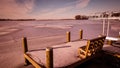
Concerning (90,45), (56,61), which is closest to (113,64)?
(90,45)

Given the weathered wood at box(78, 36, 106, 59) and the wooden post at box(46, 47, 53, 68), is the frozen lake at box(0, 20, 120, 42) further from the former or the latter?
the wooden post at box(46, 47, 53, 68)

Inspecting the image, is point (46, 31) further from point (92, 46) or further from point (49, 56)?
point (49, 56)

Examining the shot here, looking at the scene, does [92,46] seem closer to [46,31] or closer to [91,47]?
[91,47]

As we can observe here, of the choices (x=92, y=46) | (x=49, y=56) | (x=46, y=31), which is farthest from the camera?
(x=46, y=31)

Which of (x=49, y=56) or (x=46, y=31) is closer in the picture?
(x=49, y=56)

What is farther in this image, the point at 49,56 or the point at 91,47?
the point at 91,47

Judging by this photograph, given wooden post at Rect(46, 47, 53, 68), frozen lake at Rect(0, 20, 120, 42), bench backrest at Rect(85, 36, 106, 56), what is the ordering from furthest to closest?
frozen lake at Rect(0, 20, 120, 42) < bench backrest at Rect(85, 36, 106, 56) < wooden post at Rect(46, 47, 53, 68)

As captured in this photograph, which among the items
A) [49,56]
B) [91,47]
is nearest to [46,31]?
[91,47]

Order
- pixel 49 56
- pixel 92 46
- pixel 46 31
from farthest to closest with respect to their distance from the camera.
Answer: pixel 46 31 → pixel 92 46 → pixel 49 56

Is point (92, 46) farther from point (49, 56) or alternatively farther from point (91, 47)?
point (49, 56)

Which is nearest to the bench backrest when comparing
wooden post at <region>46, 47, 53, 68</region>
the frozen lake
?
wooden post at <region>46, 47, 53, 68</region>

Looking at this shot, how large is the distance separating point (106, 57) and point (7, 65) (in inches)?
258

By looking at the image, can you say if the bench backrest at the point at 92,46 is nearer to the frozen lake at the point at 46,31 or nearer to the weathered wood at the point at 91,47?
the weathered wood at the point at 91,47

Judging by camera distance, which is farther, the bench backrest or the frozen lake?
the frozen lake
